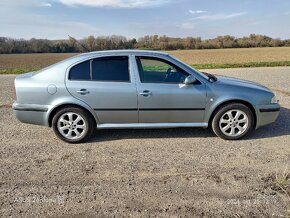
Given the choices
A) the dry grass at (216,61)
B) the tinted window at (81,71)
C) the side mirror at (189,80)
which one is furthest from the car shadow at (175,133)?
the dry grass at (216,61)

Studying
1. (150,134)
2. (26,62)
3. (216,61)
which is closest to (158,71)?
(150,134)

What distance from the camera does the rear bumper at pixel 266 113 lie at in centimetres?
446

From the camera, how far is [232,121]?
4.46m

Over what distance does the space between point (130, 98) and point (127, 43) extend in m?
53.5

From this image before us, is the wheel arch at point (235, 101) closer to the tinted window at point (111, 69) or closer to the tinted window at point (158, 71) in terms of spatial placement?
the tinted window at point (158, 71)

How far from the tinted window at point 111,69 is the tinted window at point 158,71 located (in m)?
0.25

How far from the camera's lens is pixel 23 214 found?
103 inches

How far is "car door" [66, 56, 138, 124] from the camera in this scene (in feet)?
14.1

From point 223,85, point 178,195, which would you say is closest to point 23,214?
point 178,195

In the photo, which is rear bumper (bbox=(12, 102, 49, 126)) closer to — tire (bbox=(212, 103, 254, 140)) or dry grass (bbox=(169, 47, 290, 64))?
tire (bbox=(212, 103, 254, 140))

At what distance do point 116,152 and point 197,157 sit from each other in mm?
1219

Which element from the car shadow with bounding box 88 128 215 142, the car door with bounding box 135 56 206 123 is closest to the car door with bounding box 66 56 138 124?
the car door with bounding box 135 56 206 123

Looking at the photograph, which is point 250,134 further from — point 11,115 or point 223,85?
point 11,115

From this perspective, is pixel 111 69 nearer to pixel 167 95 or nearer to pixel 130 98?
pixel 130 98
